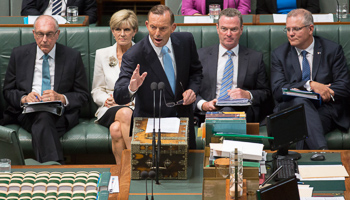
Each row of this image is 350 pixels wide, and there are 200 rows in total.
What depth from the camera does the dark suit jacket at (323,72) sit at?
5.05 meters

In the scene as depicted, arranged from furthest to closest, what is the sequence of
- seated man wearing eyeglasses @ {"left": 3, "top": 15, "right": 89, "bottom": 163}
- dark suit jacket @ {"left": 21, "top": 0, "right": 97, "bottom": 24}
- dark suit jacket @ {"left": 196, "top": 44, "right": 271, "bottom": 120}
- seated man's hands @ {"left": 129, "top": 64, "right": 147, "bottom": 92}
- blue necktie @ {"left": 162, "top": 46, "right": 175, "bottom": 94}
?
dark suit jacket @ {"left": 21, "top": 0, "right": 97, "bottom": 24} < dark suit jacket @ {"left": 196, "top": 44, "right": 271, "bottom": 120} < seated man wearing eyeglasses @ {"left": 3, "top": 15, "right": 89, "bottom": 163} < blue necktie @ {"left": 162, "top": 46, "right": 175, "bottom": 94} < seated man's hands @ {"left": 129, "top": 64, "right": 147, "bottom": 92}

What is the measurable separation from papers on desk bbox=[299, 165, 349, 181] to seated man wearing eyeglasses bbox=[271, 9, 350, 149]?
4.92ft

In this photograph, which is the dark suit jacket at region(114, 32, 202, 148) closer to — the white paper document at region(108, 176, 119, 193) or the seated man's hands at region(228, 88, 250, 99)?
the white paper document at region(108, 176, 119, 193)

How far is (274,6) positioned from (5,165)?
404cm

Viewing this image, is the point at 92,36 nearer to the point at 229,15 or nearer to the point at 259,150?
the point at 229,15

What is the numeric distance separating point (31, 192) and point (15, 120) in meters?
2.35

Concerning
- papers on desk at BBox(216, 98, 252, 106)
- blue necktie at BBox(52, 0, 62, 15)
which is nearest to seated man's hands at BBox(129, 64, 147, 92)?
papers on desk at BBox(216, 98, 252, 106)

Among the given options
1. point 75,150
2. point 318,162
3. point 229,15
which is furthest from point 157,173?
point 229,15

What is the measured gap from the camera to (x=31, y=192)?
118 inches

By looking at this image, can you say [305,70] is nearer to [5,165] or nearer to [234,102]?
[234,102]

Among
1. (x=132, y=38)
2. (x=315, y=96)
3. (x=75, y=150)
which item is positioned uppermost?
(x=132, y=38)

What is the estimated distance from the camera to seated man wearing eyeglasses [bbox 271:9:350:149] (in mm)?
5000

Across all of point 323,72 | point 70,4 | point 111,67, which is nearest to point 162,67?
point 111,67

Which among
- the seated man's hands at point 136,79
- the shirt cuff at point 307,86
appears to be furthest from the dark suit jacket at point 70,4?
the seated man's hands at point 136,79
